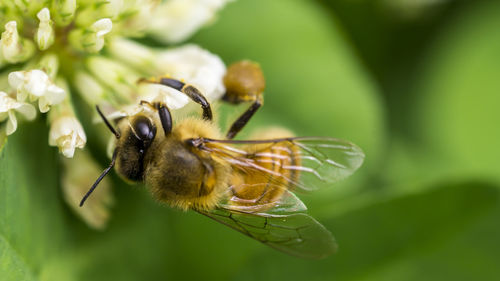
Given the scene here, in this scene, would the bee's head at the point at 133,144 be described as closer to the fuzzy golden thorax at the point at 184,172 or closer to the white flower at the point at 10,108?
the fuzzy golden thorax at the point at 184,172

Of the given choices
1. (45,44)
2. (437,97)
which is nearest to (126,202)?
(45,44)

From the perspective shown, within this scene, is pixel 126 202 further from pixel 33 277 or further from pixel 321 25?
pixel 321 25

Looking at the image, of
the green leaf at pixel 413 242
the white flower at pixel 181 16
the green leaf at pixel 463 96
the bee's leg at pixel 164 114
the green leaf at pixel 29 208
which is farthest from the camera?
the green leaf at pixel 463 96

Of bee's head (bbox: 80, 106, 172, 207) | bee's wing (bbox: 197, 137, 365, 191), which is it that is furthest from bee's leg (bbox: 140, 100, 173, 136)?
bee's wing (bbox: 197, 137, 365, 191)

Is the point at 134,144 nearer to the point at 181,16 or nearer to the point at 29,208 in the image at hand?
the point at 29,208

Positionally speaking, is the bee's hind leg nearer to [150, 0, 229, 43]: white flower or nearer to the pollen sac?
the pollen sac

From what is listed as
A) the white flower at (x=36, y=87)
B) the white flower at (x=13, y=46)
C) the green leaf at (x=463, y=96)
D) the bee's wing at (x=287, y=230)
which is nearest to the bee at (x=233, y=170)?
the bee's wing at (x=287, y=230)
